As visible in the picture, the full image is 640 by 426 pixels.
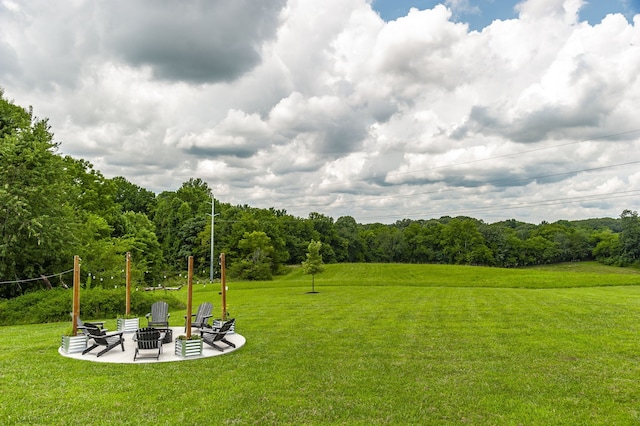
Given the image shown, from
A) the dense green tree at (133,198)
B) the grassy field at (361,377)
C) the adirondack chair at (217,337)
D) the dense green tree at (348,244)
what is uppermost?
the dense green tree at (133,198)

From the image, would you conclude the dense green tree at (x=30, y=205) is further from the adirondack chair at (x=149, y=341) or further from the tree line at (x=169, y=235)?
the adirondack chair at (x=149, y=341)

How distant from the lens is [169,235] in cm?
6094

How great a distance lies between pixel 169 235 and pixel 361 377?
57.7 meters

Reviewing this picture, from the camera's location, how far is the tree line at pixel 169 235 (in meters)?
18.9

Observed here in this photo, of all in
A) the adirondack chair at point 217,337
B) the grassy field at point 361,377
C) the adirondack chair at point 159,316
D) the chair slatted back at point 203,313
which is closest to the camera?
the grassy field at point 361,377

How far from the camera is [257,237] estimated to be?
161 ft

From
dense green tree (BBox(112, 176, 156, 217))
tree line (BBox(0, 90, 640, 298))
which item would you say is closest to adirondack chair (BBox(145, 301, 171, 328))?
tree line (BBox(0, 90, 640, 298))

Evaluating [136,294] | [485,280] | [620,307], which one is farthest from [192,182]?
[620,307]

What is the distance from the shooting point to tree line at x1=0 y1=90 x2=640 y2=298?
18891mm

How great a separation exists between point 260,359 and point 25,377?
4724 mm

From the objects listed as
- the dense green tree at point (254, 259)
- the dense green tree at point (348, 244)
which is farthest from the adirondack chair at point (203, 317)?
the dense green tree at point (348, 244)

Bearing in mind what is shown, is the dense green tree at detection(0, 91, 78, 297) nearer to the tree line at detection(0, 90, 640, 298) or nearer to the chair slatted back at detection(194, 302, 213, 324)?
the tree line at detection(0, 90, 640, 298)

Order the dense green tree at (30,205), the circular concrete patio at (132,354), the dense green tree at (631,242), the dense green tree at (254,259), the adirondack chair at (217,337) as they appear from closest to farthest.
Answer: the circular concrete patio at (132,354) → the adirondack chair at (217,337) → the dense green tree at (30,205) → the dense green tree at (254,259) → the dense green tree at (631,242)

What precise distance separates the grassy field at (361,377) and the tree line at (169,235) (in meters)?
5.88
